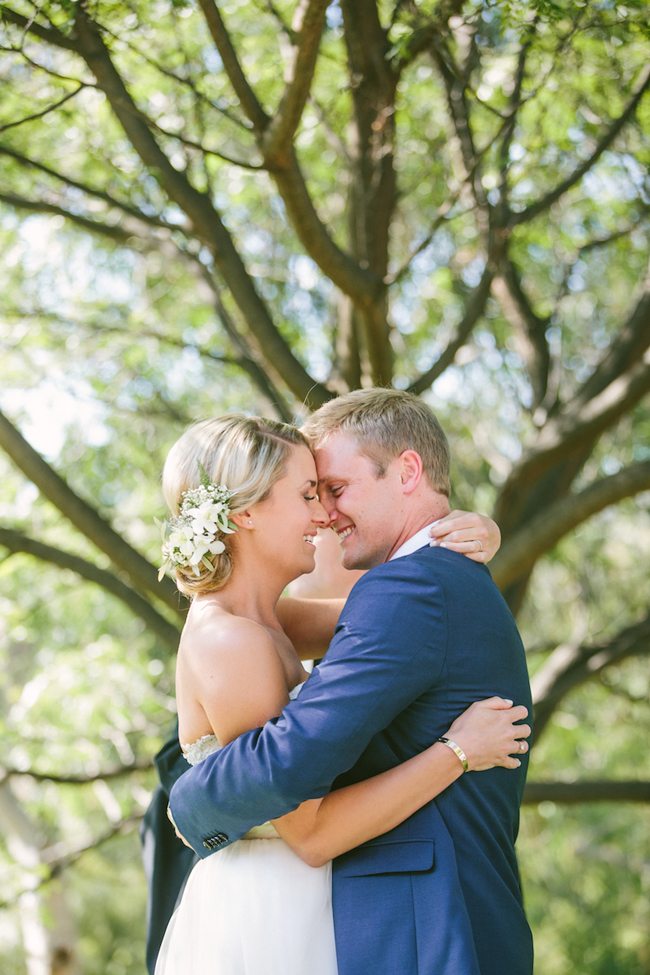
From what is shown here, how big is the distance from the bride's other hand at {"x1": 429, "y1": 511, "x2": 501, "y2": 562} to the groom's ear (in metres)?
0.17

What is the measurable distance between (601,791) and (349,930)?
11.1ft

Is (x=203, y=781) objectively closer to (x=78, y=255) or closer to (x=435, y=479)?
(x=435, y=479)

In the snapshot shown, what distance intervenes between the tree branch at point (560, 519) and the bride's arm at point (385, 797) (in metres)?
1.95

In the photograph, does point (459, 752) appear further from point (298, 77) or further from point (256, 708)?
point (298, 77)

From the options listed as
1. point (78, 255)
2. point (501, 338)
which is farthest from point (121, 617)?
point (501, 338)

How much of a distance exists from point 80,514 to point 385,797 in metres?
2.12

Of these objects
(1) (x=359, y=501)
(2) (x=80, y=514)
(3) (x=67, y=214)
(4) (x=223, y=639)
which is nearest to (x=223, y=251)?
(3) (x=67, y=214)

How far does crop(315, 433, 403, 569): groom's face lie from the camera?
245cm

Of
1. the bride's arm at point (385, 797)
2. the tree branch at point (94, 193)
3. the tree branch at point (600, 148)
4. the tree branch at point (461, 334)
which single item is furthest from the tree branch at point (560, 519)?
the tree branch at point (94, 193)

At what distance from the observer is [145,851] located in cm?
292

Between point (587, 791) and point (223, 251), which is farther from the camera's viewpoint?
point (587, 791)

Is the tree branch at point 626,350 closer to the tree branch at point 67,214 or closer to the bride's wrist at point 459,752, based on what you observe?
the tree branch at point 67,214

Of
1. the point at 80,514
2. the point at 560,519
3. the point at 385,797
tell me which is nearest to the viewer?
the point at 385,797

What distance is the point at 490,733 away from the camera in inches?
80.6
